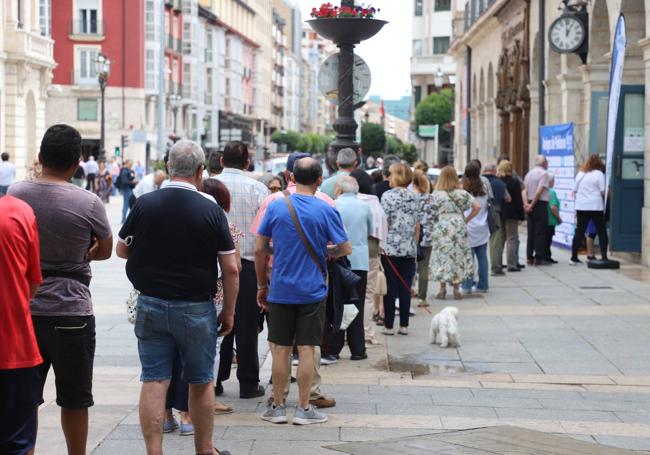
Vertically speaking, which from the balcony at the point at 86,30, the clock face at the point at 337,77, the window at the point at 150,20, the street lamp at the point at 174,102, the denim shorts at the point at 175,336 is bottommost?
the denim shorts at the point at 175,336

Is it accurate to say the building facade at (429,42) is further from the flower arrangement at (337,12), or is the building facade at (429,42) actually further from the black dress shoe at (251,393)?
the black dress shoe at (251,393)

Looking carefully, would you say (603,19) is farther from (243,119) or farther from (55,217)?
(243,119)

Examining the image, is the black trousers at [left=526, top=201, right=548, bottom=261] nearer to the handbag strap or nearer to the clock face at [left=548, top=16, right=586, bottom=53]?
the clock face at [left=548, top=16, right=586, bottom=53]

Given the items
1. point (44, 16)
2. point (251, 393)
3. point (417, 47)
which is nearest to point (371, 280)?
point (251, 393)

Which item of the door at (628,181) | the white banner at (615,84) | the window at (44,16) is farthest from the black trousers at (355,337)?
the window at (44,16)

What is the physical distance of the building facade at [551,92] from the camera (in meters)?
19.0

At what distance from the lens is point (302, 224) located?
7.82 meters

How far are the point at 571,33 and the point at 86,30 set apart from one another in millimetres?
51192

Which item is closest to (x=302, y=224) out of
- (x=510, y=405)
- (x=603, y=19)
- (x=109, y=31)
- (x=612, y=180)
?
(x=510, y=405)

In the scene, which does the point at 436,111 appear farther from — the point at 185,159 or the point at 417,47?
the point at 185,159

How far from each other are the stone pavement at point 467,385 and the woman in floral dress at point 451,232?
1.61ft

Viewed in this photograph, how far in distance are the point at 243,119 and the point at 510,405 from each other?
10456 cm

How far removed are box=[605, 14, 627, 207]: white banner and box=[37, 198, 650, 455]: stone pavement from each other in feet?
11.8

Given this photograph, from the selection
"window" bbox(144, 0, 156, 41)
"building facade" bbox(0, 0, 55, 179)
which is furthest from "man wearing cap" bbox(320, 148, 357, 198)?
"window" bbox(144, 0, 156, 41)
